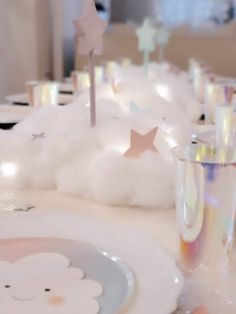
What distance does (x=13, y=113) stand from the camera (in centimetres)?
130

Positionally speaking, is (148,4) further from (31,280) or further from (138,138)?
(31,280)

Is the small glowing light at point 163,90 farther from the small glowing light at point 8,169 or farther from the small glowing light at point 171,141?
the small glowing light at point 8,169

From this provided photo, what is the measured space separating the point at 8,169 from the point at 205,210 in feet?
1.37

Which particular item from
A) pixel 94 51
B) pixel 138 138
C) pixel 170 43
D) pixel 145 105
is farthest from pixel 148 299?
pixel 170 43

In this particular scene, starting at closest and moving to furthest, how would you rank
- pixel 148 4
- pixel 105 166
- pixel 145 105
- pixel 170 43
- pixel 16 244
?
1. pixel 16 244
2. pixel 105 166
3. pixel 145 105
4. pixel 170 43
5. pixel 148 4

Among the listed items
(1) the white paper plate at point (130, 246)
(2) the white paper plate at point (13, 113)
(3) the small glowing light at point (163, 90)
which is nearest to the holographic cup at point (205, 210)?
(1) the white paper plate at point (130, 246)

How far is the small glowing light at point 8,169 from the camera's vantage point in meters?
0.82

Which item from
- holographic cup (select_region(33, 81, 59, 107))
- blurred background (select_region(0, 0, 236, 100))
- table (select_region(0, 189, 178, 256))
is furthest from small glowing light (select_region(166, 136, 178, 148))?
blurred background (select_region(0, 0, 236, 100))

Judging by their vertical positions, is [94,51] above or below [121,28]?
below

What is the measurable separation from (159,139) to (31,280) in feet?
1.31

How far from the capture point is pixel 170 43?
3752mm

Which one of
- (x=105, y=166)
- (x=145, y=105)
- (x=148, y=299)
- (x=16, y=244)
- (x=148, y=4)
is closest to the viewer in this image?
(x=148, y=299)

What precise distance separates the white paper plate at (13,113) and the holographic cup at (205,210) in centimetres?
59

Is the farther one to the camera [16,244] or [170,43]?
[170,43]
